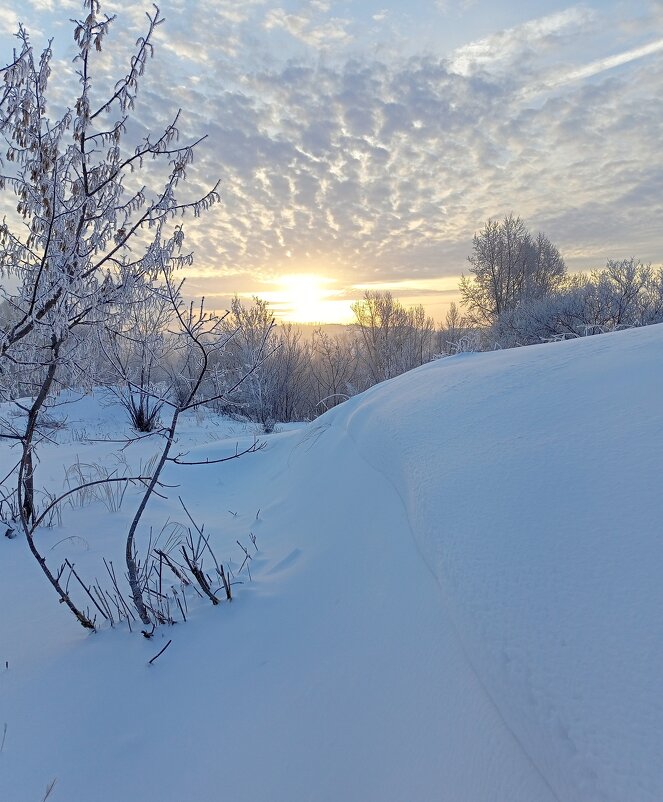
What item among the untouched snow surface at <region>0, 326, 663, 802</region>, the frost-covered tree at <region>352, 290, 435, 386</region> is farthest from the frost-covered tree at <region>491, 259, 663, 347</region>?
the untouched snow surface at <region>0, 326, 663, 802</region>

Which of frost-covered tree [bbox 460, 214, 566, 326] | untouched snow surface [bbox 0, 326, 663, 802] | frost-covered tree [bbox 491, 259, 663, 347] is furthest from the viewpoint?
frost-covered tree [bbox 460, 214, 566, 326]

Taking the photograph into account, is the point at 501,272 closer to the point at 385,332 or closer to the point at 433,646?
the point at 385,332

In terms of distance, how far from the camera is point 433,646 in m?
1.30

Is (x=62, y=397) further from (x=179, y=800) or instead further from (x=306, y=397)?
(x=179, y=800)

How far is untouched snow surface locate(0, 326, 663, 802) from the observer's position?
0.93 meters

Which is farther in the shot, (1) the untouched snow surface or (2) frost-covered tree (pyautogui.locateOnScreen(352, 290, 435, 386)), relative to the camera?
(2) frost-covered tree (pyautogui.locateOnScreen(352, 290, 435, 386))

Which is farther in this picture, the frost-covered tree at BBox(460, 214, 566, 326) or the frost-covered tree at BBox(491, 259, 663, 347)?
the frost-covered tree at BBox(460, 214, 566, 326)

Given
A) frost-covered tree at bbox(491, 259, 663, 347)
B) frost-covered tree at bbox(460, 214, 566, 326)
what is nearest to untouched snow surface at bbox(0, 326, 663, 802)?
frost-covered tree at bbox(491, 259, 663, 347)

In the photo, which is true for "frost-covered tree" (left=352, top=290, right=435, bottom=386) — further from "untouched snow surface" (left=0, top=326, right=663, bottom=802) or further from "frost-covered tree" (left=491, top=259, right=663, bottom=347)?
"untouched snow surface" (left=0, top=326, right=663, bottom=802)

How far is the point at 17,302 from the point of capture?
248cm

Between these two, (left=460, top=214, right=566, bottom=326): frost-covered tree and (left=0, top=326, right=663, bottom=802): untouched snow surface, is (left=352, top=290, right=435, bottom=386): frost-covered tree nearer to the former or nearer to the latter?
(left=460, top=214, right=566, bottom=326): frost-covered tree

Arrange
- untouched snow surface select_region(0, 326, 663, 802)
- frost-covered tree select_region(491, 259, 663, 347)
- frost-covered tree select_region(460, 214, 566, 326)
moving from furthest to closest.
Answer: frost-covered tree select_region(460, 214, 566, 326), frost-covered tree select_region(491, 259, 663, 347), untouched snow surface select_region(0, 326, 663, 802)

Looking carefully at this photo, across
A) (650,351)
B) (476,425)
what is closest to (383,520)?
(476,425)

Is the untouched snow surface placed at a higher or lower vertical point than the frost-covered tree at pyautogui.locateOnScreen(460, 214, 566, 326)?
lower
